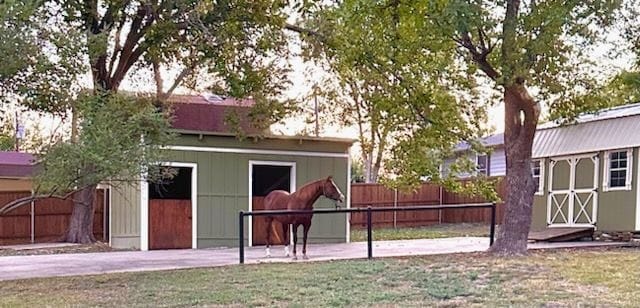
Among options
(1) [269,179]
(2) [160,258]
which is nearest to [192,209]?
(1) [269,179]

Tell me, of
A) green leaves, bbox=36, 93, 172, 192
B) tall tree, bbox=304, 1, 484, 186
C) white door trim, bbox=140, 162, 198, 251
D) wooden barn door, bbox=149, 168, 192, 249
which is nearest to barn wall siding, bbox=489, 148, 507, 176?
tall tree, bbox=304, 1, 484, 186

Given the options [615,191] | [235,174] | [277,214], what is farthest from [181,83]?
[615,191]

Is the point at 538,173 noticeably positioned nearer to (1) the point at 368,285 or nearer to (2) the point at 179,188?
(2) the point at 179,188

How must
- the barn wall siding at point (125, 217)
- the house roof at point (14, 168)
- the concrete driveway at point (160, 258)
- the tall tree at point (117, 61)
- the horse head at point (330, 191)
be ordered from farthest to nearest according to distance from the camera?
the house roof at point (14, 168) < the barn wall siding at point (125, 217) < the horse head at point (330, 191) < the concrete driveway at point (160, 258) < the tall tree at point (117, 61)

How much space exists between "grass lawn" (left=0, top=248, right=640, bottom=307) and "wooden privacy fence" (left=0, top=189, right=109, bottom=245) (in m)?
9.79

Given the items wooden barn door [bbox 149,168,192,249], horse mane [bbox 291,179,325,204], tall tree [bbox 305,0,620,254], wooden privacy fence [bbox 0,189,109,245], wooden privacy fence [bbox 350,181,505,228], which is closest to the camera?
tall tree [bbox 305,0,620,254]

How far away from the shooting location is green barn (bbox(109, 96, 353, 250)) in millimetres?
14664

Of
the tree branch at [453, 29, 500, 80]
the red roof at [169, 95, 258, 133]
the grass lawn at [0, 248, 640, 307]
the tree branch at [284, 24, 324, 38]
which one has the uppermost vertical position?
the tree branch at [284, 24, 324, 38]

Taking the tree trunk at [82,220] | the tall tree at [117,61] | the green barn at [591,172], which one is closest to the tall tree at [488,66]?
the tall tree at [117,61]

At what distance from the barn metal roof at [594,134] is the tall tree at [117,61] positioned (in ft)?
20.0

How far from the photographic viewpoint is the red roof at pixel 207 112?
1527 centimetres

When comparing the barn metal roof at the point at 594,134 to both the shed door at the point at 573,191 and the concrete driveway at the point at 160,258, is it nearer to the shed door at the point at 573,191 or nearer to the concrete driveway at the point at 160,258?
the shed door at the point at 573,191

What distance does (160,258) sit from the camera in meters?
12.0

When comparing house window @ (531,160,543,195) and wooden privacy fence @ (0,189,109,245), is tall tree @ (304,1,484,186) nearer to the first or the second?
house window @ (531,160,543,195)
